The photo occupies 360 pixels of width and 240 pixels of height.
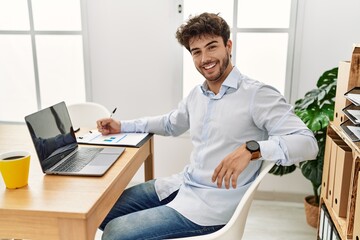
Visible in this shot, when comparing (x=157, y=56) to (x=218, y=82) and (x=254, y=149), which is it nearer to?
(x=218, y=82)

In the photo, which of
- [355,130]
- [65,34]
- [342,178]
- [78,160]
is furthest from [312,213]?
[65,34]

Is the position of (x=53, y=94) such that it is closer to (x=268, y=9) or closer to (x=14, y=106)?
(x=14, y=106)

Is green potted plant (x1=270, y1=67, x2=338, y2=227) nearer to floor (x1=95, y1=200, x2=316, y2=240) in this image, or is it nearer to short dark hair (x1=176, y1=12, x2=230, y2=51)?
floor (x1=95, y1=200, x2=316, y2=240)

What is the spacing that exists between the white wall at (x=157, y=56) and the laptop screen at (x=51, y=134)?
3.96 feet

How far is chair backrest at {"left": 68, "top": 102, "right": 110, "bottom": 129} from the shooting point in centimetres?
218

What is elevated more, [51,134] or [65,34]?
[65,34]

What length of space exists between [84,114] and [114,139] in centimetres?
62

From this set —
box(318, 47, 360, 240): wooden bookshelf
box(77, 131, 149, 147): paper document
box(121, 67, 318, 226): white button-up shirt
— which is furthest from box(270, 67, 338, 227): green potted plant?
box(77, 131, 149, 147): paper document

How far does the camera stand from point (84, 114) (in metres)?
2.20

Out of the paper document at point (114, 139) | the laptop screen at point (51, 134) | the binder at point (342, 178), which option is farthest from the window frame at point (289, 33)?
the laptop screen at point (51, 134)

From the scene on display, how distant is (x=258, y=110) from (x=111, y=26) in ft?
5.55

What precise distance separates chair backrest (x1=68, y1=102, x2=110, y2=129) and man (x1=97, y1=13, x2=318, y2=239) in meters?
0.76

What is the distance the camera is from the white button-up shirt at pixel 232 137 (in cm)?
122

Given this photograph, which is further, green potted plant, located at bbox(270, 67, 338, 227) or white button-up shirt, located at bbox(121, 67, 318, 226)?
green potted plant, located at bbox(270, 67, 338, 227)
